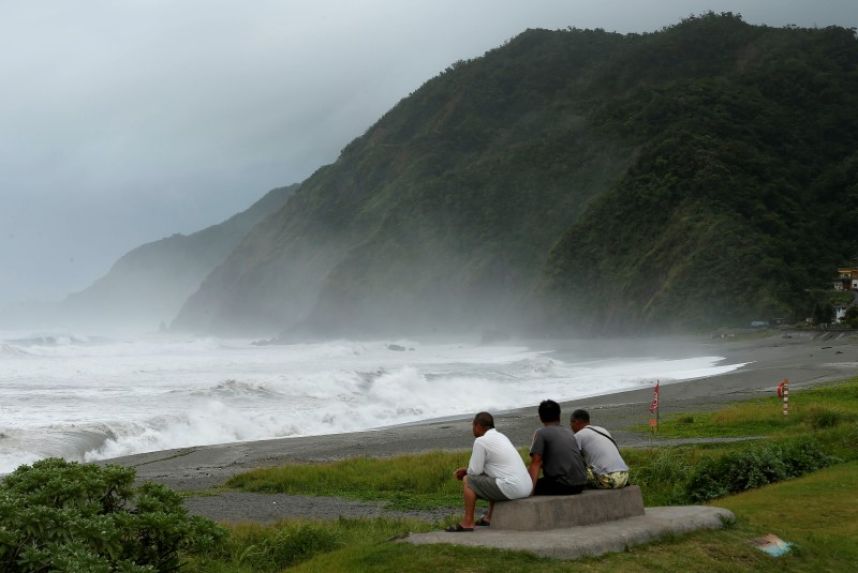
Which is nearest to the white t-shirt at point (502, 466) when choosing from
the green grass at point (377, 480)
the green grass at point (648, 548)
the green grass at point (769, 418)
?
the green grass at point (648, 548)

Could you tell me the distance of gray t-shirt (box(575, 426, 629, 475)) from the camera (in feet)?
25.4

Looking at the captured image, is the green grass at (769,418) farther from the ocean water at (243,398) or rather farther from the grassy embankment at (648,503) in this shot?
the ocean water at (243,398)

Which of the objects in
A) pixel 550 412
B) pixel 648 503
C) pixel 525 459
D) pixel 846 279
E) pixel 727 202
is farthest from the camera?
pixel 727 202

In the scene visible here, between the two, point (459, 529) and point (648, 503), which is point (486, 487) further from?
point (648, 503)

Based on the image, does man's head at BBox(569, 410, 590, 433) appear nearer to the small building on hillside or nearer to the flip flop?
the flip flop

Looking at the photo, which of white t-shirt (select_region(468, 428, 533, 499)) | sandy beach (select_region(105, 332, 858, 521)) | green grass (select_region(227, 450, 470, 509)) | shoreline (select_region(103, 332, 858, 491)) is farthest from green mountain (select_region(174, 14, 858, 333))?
white t-shirt (select_region(468, 428, 533, 499))

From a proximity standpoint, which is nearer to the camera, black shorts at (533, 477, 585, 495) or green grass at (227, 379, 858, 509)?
black shorts at (533, 477, 585, 495)

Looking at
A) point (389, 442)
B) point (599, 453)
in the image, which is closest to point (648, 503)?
point (599, 453)

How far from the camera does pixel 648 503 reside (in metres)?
10.6

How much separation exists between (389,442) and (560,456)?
509 inches

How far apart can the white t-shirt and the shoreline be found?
8113mm

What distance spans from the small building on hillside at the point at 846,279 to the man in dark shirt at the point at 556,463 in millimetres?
71833

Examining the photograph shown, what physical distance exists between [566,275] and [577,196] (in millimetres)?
20688

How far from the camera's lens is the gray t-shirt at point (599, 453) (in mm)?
7754
